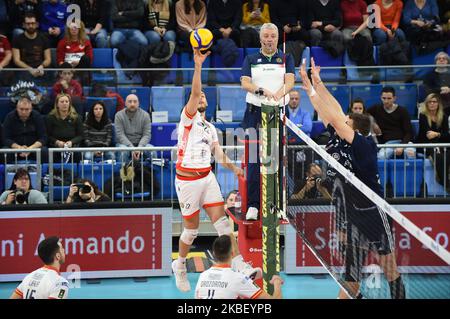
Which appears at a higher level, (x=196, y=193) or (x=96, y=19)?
(x=96, y=19)

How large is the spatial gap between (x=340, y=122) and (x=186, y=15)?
28.9ft

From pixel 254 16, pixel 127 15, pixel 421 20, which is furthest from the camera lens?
pixel 421 20

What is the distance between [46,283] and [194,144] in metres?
3.32

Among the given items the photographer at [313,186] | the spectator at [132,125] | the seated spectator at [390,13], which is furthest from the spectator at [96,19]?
the photographer at [313,186]

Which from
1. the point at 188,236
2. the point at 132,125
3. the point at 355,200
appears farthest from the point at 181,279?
the point at 132,125

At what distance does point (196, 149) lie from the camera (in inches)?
484

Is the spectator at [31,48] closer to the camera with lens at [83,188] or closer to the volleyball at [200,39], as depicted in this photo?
the camera with lens at [83,188]

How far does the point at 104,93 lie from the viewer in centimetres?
1662

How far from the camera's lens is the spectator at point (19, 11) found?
18062 mm

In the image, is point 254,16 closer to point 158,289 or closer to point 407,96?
point 407,96

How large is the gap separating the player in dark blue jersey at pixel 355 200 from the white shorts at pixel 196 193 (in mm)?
2099

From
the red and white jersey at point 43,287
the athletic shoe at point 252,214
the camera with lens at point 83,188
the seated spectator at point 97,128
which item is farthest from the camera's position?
the seated spectator at point 97,128

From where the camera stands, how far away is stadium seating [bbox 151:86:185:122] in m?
16.7

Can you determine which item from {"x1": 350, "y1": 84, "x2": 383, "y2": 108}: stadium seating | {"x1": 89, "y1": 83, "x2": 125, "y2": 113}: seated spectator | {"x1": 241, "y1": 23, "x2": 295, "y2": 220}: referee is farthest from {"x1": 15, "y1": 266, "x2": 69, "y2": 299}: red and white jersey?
{"x1": 350, "y1": 84, "x2": 383, "y2": 108}: stadium seating
